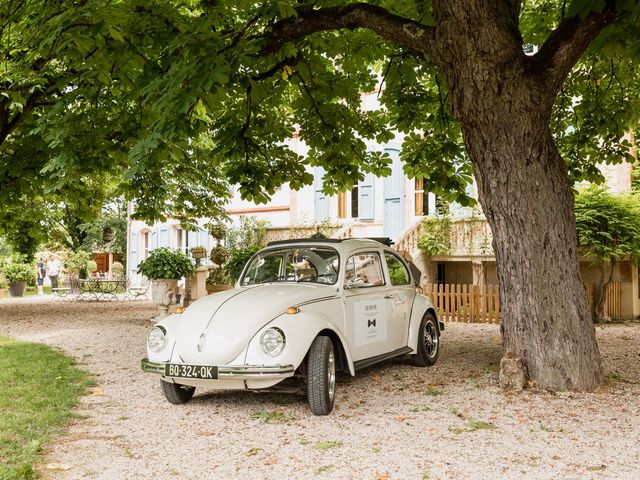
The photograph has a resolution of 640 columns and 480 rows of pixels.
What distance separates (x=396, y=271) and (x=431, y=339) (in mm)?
1258

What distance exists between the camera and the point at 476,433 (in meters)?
5.45

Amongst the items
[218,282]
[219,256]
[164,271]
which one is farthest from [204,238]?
[164,271]

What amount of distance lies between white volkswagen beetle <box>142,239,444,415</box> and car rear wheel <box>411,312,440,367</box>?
22 mm

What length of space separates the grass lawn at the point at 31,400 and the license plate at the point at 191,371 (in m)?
1.08

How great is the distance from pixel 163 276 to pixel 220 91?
895 cm

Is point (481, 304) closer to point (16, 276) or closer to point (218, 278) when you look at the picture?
point (218, 278)

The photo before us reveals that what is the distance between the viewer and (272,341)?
19.5 ft

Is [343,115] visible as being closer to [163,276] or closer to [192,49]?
[192,49]

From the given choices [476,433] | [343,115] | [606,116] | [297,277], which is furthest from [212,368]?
[606,116]

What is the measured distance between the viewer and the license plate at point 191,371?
586cm

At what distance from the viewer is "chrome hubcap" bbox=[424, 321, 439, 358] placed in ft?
29.0

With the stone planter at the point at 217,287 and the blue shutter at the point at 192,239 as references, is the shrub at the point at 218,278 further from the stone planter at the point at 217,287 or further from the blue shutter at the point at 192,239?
the blue shutter at the point at 192,239

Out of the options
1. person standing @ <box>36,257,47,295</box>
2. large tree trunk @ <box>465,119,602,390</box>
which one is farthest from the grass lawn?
person standing @ <box>36,257,47,295</box>

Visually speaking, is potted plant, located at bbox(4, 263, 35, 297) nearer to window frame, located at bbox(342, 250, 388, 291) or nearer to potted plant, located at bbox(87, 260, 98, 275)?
potted plant, located at bbox(87, 260, 98, 275)
